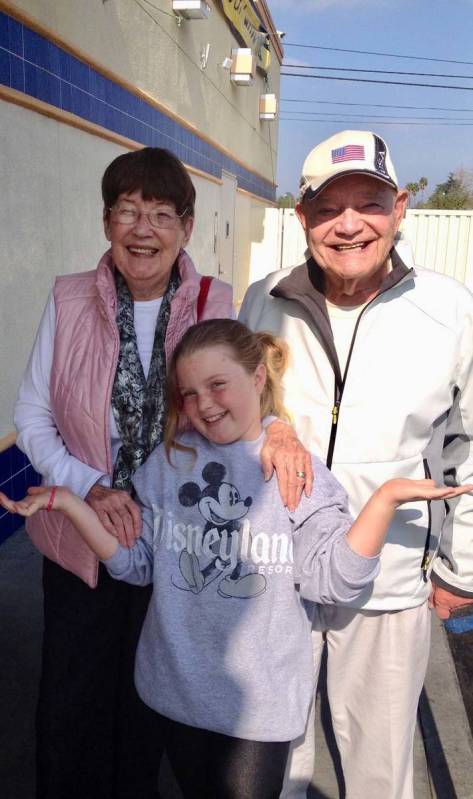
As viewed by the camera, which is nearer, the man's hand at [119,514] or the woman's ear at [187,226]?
the man's hand at [119,514]

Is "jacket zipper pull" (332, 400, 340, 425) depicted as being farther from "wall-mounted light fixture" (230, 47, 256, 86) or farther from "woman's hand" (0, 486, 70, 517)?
"wall-mounted light fixture" (230, 47, 256, 86)

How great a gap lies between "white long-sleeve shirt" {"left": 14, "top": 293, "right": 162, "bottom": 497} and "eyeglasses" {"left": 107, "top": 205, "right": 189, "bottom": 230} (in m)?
0.21

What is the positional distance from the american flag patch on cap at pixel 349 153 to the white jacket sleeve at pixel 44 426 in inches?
33.2

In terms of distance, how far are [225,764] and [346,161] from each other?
145 cm

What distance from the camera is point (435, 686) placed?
3.07 m

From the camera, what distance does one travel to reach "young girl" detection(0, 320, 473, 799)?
1665mm

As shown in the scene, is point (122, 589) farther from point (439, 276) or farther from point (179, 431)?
point (439, 276)

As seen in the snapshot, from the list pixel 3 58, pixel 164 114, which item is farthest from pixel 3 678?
pixel 164 114

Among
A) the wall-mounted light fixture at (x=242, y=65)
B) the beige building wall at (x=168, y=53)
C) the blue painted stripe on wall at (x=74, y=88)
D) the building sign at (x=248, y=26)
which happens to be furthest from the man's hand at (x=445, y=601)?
the wall-mounted light fixture at (x=242, y=65)

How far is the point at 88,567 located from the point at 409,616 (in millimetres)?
868

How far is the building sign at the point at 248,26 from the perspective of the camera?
12250mm

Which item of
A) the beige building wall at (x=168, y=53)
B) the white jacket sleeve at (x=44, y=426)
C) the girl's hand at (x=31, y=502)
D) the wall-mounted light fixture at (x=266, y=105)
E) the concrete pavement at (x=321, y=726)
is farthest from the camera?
the wall-mounted light fixture at (x=266, y=105)

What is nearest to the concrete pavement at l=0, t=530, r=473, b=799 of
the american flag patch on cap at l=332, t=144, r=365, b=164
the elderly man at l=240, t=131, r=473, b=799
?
the elderly man at l=240, t=131, r=473, b=799

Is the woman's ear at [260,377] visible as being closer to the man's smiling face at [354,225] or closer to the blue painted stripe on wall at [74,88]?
the man's smiling face at [354,225]
